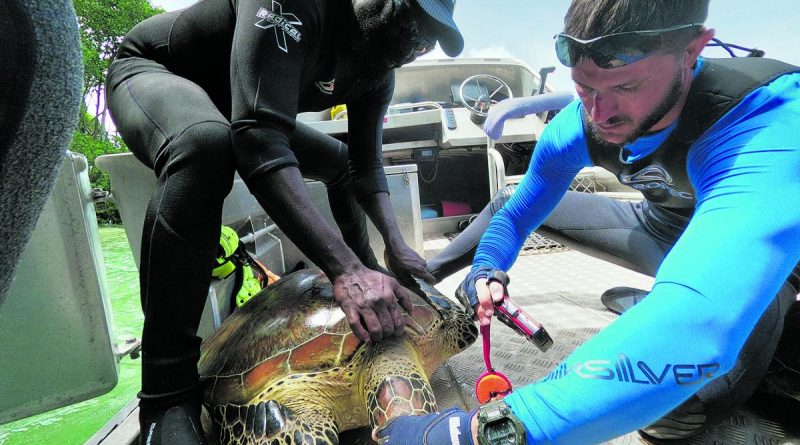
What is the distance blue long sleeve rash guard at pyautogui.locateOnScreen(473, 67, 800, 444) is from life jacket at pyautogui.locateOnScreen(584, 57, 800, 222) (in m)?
0.16

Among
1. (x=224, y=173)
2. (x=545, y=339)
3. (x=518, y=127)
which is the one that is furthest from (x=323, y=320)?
(x=518, y=127)

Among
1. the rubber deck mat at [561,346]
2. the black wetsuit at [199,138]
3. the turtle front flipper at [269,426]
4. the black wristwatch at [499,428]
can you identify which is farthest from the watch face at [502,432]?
the black wetsuit at [199,138]

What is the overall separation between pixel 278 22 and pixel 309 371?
88 centimetres

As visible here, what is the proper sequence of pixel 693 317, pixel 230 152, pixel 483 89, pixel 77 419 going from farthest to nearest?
pixel 483 89, pixel 77 419, pixel 230 152, pixel 693 317

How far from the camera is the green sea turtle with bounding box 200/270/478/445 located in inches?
36.6

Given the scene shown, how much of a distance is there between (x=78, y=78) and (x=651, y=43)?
1.00 m

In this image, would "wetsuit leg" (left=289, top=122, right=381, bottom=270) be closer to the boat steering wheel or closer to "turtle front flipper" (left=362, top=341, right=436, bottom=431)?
"turtle front flipper" (left=362, top=341, right=436, bottom=431)

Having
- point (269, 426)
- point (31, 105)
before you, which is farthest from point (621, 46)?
point (269, 426)

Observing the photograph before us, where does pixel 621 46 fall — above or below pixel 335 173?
above

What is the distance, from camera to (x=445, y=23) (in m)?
1.07

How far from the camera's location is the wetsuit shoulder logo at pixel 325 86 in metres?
1.21

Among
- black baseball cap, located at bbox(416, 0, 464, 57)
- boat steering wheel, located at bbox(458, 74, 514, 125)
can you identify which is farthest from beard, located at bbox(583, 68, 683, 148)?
boat steering wheel, located at bbox(458, 74, 514, 125)

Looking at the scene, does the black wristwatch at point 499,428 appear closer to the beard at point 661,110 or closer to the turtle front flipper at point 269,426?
the turtle front flipper at point 269,426

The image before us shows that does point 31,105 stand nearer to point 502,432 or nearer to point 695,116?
point 502,432
